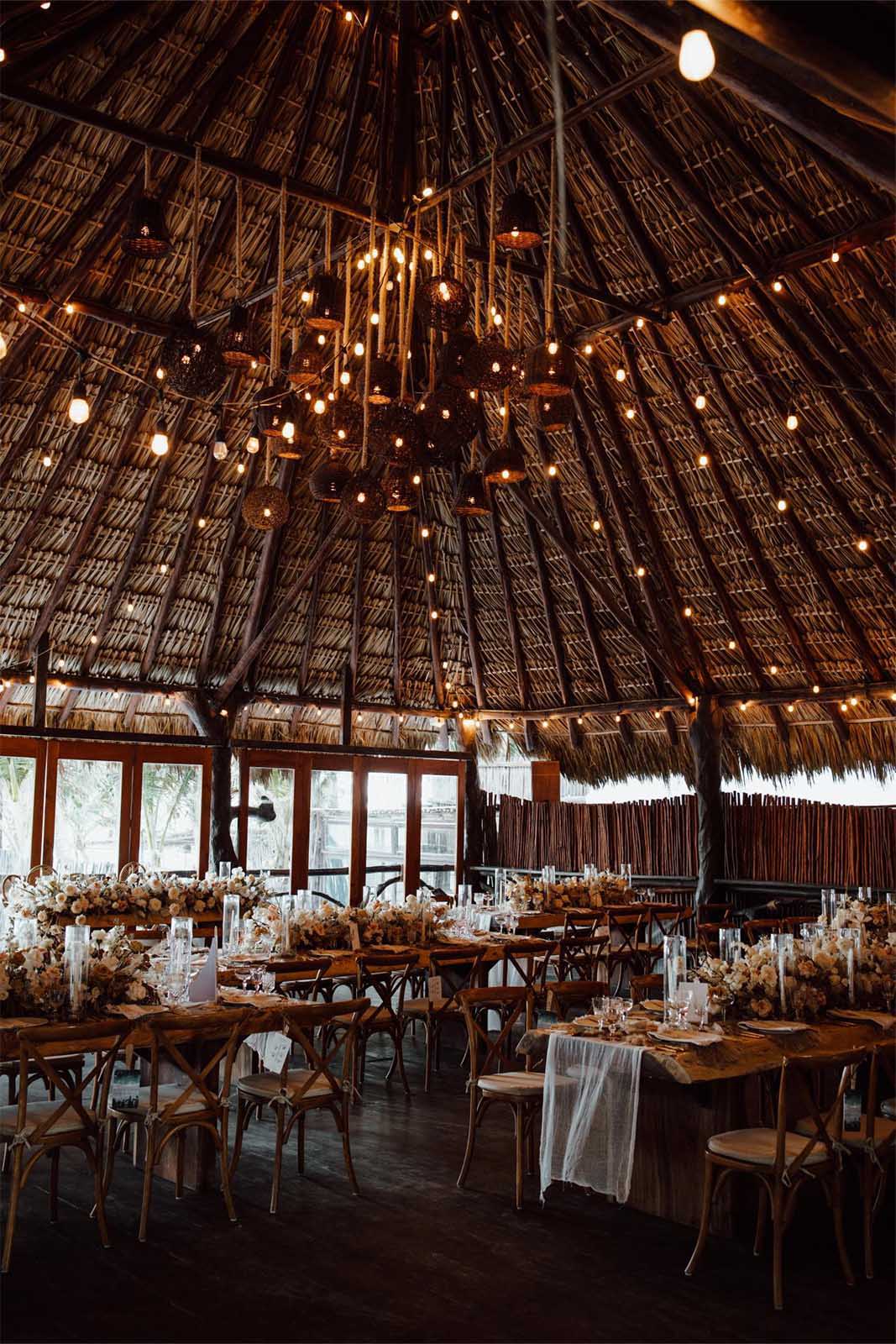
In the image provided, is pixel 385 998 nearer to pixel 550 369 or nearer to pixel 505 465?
pixel 505 465

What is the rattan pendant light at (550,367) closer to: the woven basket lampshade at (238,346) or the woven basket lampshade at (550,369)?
the woven basket lampshade at (550,369)

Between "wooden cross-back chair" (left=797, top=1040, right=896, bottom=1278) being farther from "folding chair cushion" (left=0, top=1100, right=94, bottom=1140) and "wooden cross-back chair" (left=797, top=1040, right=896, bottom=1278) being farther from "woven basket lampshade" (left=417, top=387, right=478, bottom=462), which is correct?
"woven basket lampshade" (left=417, top=387, right=478, bottom=462)

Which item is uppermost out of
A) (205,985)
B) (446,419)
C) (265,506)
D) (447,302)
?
(447,302)

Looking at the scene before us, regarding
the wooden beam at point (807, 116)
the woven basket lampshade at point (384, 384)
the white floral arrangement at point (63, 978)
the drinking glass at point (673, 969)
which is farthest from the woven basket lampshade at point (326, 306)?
the drinking glass at point (673, 969)

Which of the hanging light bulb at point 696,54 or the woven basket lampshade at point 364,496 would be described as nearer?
the hanging light bulb at point 696,54

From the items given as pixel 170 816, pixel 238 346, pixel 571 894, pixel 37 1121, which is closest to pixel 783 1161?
pixel 37 1121

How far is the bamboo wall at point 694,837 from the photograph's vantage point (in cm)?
1185

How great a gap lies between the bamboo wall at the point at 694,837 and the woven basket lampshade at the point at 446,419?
7.04 meters

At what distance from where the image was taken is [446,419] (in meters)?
6.62

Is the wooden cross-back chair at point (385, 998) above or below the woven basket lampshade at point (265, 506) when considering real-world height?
below

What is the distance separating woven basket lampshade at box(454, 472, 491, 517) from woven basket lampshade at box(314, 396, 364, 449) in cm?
73

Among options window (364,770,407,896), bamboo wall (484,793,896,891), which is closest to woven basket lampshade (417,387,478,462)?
bamboo wall (484,793,896,891)

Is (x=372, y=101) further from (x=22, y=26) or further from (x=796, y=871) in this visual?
(x=796, y=871)

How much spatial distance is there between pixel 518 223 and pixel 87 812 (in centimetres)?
864
